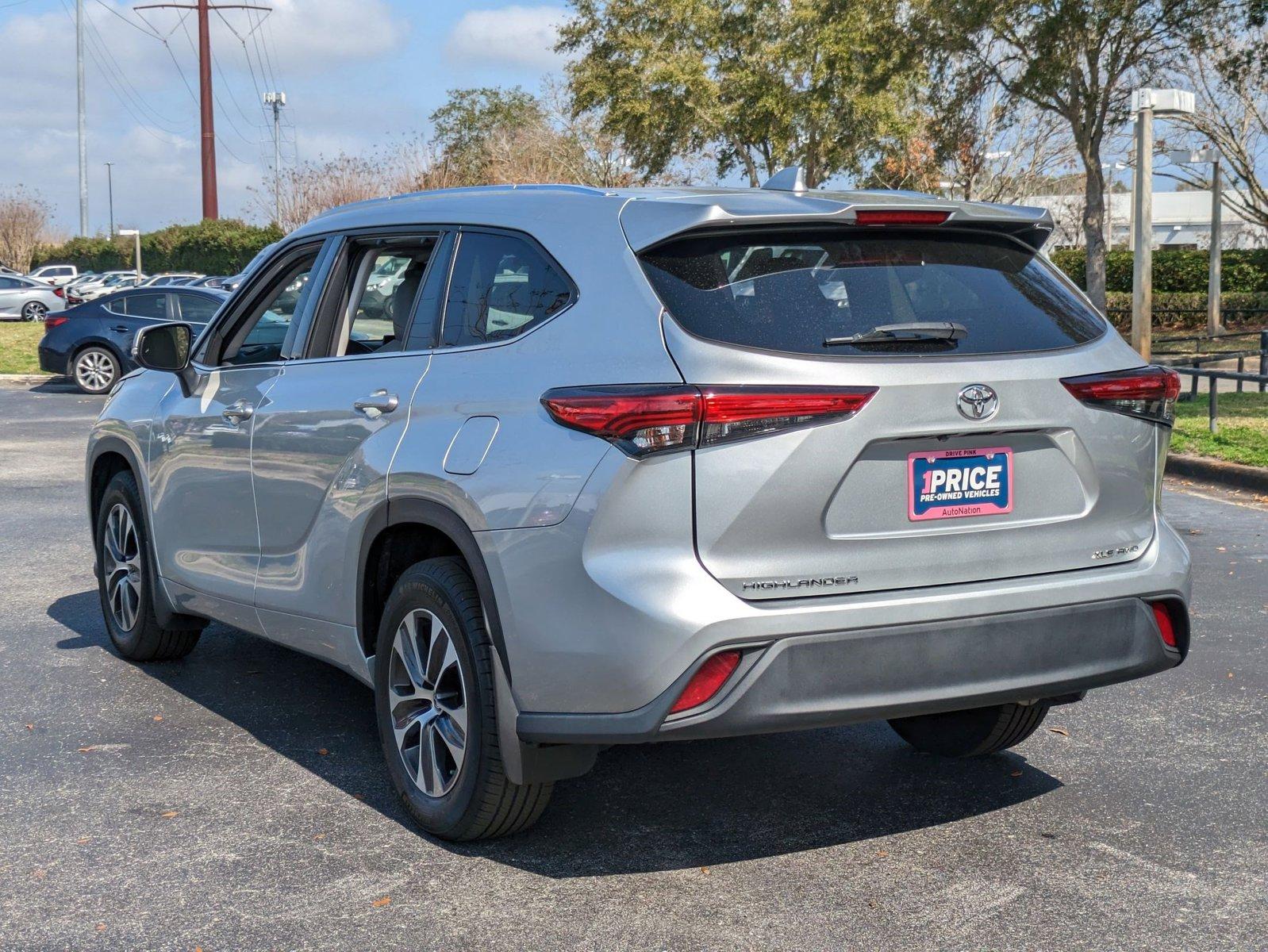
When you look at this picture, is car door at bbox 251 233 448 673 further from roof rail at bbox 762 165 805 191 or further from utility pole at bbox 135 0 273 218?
utility pole at bbox 135 0 273 218

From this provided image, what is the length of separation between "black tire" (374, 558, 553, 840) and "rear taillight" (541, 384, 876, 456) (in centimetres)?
71

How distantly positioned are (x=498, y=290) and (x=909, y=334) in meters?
1.20

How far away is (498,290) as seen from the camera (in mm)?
4387

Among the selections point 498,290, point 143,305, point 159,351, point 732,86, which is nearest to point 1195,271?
point 732,86

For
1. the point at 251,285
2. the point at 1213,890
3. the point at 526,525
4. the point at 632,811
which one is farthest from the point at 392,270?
the point at 1213,890

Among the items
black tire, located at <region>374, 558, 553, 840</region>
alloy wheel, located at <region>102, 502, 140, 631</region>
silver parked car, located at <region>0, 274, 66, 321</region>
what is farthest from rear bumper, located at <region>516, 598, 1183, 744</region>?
silver parked car, located at <region>0, 274, 66, 321</region>

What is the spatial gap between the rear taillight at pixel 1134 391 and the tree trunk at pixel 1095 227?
24974mm

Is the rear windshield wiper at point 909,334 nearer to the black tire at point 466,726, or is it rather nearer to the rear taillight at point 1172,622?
the rear taillight at point 1172,622

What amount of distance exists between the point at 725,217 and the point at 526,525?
922 millimetres

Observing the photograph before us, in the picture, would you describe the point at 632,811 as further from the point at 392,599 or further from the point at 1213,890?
the point at 1213,890

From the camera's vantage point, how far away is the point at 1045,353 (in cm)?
406

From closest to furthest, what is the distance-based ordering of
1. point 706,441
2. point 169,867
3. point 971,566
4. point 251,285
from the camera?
point 706,441
point 971,566
point 169,867
point 251,285

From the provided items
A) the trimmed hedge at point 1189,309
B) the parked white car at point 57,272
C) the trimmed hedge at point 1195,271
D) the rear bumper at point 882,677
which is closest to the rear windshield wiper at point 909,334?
the rear bumper at point 882,677

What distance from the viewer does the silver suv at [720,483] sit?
3.68 metres
